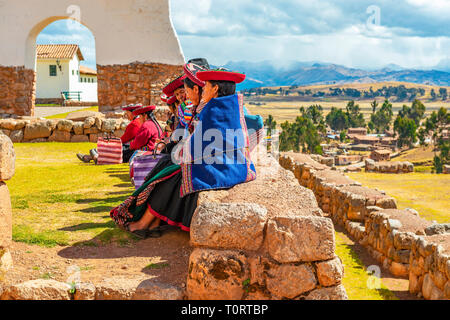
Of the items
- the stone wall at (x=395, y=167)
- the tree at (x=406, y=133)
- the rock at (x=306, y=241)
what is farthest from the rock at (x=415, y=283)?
the tree at (x=406, y=133)

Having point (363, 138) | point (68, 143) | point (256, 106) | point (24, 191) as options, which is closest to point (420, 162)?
point (363, 138)

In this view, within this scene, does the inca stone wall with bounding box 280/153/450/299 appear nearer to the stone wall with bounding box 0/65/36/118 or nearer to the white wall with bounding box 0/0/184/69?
the white wall with bounding box 0/0/184/69

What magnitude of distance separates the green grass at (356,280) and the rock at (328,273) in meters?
2.69

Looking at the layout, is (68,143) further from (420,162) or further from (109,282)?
(420,162)

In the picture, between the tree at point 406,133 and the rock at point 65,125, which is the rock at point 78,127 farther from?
the tree at point 406,133

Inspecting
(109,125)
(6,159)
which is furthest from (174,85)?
(109,125)

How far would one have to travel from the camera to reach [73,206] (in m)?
6.03

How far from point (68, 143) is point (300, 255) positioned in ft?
40.2

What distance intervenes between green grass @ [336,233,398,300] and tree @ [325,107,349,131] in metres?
99.3

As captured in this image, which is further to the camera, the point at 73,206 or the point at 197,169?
the point at 73,206

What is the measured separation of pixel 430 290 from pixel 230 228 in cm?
373

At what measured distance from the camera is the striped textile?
9.73m

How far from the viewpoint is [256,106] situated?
182 metres

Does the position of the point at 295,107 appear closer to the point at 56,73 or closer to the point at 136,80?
the point at 56,73
